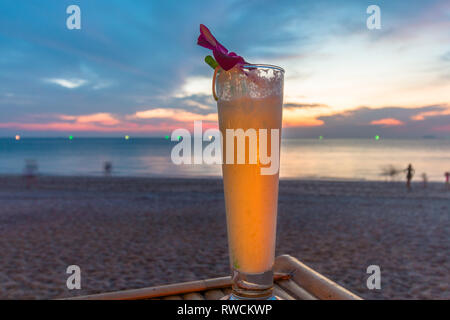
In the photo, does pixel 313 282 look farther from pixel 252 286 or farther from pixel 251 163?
pixel 251 163

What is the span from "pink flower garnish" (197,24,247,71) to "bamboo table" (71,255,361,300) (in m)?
0.87

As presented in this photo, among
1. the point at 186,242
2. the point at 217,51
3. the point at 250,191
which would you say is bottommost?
the point at 186,242

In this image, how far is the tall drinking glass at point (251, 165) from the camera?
1029 millimetres

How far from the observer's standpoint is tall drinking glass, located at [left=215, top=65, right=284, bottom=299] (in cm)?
103

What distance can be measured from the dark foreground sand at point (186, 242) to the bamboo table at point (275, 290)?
3.29 metres

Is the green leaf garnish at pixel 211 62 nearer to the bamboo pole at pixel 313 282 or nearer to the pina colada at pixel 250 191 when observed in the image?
the pina colada at pixel 250 191

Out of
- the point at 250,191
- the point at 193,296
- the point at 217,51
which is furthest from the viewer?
the point at 193,296

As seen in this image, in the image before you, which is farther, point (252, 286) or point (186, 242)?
point (186, 242)

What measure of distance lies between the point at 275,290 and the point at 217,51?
956 millimetres

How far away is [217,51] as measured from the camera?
0.94 metres

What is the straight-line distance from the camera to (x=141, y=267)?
5180mm

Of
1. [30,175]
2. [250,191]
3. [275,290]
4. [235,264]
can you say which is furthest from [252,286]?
[30,175]

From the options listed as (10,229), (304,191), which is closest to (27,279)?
(10,229)

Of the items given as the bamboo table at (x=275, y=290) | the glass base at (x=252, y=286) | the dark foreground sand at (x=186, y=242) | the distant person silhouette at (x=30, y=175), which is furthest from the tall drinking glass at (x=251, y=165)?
the distant person silhouette at (x=30, y=175)
